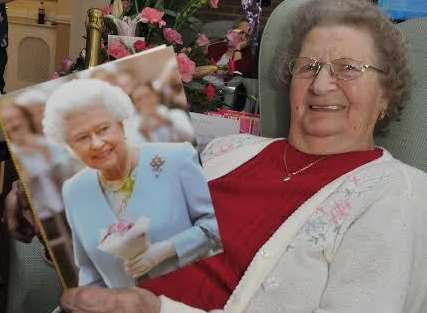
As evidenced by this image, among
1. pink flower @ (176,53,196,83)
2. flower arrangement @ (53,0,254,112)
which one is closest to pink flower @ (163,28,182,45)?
flower arrangement @ (53,0,254,112)

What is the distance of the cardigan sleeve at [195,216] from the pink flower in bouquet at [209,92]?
673 mm

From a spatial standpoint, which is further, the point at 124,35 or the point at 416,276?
the point at 124,35

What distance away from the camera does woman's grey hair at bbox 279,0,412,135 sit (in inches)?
45.9

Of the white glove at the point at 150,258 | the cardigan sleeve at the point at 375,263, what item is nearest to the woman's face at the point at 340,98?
the cardigan sleeve at the point at 375,263

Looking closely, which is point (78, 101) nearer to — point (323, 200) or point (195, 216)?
point (195, 216)

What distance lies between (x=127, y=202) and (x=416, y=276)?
1.69 ft

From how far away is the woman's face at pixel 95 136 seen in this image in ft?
2.49

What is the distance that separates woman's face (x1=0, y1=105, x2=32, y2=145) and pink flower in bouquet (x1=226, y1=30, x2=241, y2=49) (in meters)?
0.95

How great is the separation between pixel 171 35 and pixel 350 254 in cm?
77

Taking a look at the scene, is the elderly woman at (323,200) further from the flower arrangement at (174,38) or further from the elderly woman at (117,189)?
the flower arrangement at (174,38)

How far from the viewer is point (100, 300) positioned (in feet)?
2.65

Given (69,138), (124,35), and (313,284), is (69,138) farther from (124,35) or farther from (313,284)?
(124,35)

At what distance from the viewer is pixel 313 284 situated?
972 mm

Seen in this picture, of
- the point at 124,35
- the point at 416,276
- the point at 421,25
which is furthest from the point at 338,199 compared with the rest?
the point at 124,35
